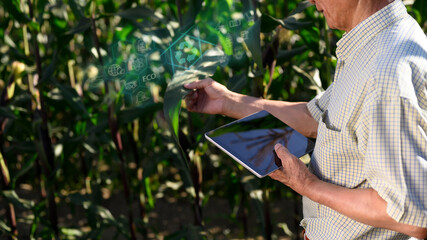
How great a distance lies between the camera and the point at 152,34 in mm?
1548

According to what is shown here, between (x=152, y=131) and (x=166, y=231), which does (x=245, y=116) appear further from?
(x=166, y=231)

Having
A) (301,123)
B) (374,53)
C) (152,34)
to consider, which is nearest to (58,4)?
(152,34)

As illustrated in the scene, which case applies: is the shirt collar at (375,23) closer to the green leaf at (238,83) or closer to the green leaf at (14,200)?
the green leaf at (238,83)

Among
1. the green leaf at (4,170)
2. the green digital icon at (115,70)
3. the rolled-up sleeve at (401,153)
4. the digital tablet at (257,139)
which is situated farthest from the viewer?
the green leaf at (4,170)

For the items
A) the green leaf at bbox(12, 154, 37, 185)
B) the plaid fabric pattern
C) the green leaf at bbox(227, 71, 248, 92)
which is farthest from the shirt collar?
the green leaf at bbox(12, 154, 37, 185)

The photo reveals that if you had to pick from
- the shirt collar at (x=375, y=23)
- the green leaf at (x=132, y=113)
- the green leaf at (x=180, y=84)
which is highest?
the shirt collar at (x=375, y=23)

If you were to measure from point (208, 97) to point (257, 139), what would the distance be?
22 cm

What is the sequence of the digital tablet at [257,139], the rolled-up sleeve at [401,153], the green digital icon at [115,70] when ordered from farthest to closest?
the green digital icon at [115,70] → the digital tablet at [257,139] → the rolled-up sleeve at [401,153]

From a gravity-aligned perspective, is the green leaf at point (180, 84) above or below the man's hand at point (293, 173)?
above

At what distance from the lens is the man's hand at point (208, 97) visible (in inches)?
46.9

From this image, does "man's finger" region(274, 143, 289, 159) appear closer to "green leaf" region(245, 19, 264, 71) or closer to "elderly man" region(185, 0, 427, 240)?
"elderly man" region(185, 0, 427, 240)

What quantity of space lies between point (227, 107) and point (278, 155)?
1.08 feet

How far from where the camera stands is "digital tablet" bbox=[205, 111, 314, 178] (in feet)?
3.18
